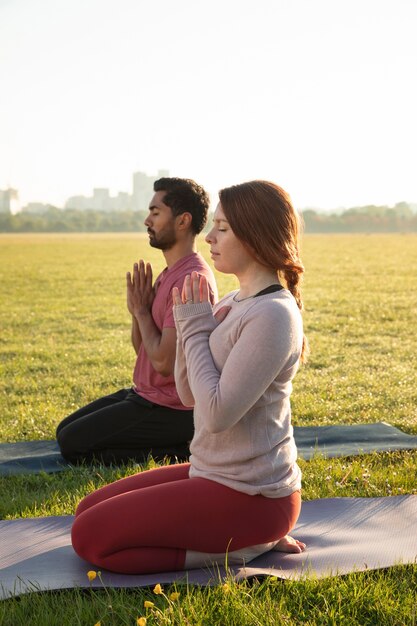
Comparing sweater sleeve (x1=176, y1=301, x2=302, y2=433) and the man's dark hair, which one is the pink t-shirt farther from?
sweater sleeve (x1=176, y1=301, x2=302, y2=433)

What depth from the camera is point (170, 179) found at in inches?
211

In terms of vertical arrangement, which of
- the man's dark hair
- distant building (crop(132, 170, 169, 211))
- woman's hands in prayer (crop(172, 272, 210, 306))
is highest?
distant building (crop(132, 170, 169, 211))

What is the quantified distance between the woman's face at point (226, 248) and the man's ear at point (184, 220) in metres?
1.87

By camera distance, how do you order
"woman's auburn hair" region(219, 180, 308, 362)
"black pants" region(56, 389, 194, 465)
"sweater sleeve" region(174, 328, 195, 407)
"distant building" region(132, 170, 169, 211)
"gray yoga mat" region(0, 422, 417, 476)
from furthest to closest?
"distant building" region(132, 170, 169, 211), "gray yoga mat" region(0, 422, 417, 476), "black pants" region(56, 389, 194, 465), "sweater sleeve" region(174, 328, 195, 407), "woman's auburn hair" region(219, 180, 308, 362)

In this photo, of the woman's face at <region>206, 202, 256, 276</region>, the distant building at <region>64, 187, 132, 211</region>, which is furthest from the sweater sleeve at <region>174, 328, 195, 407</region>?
the distant building at <region>64, 187, 132, 211</region>

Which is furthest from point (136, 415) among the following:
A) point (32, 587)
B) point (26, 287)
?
point (26, 287)

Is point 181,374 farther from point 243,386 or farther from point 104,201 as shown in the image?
point 104,201

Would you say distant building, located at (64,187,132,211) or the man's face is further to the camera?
distant building, located at (64,187,132,211)

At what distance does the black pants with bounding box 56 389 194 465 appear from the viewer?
561 centimetres

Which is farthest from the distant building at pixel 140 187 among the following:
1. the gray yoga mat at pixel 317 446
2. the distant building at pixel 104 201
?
the gray yoga mat at pixel 317 446

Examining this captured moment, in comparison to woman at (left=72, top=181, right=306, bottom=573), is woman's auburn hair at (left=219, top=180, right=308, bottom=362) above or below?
above

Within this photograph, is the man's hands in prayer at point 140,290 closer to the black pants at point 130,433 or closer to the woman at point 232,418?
the black pants at point 130,433

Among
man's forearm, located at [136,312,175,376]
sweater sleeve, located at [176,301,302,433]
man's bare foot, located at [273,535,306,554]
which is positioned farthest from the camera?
man's forearm, located at [136,312,175,376]

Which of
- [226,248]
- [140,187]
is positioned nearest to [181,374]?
[226,248]
